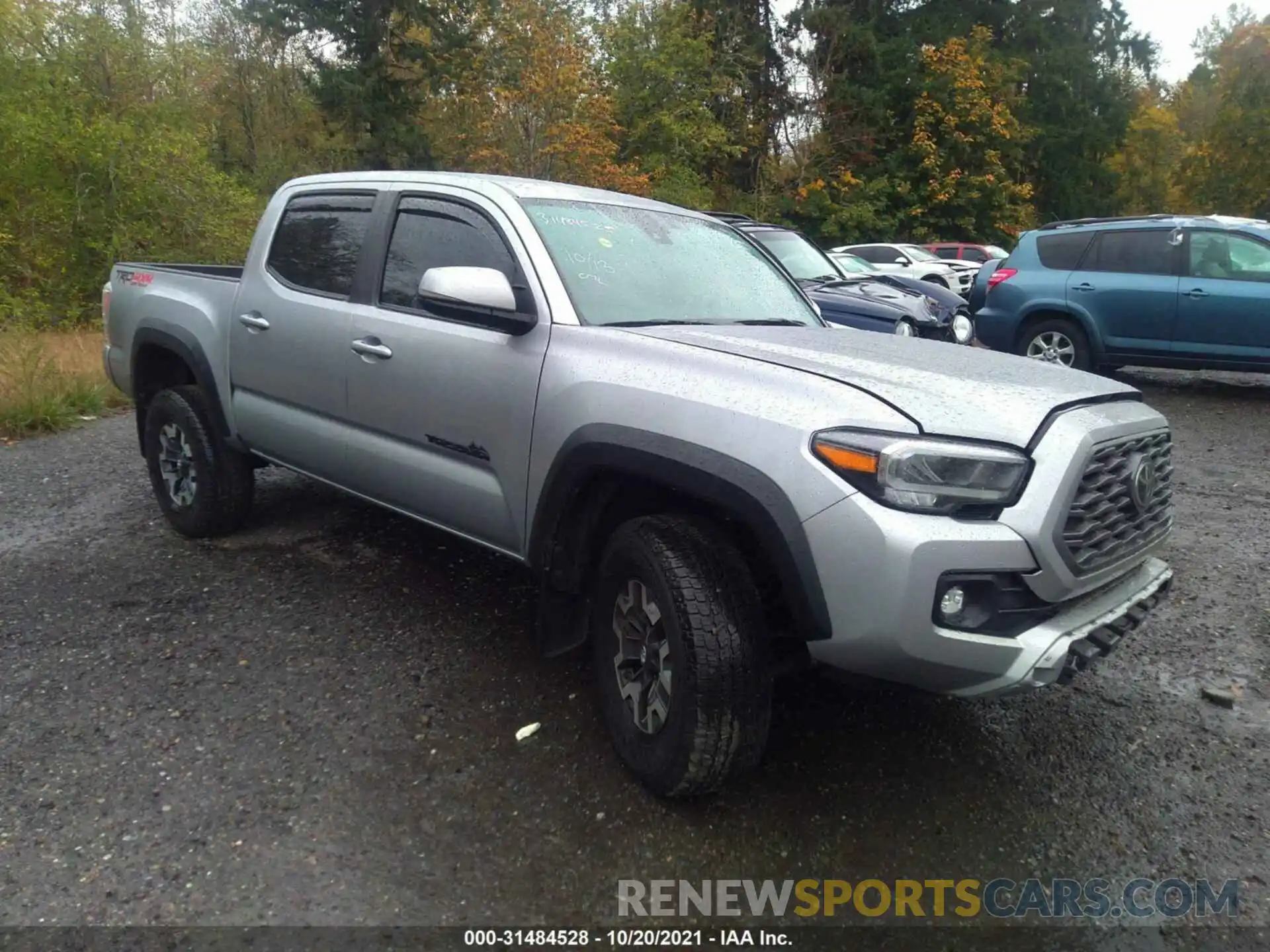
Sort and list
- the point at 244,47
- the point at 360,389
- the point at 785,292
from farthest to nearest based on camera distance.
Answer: the point at 244,47
the point at 785,292
the point at 360,389

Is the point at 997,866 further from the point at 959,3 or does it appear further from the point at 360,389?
the point at 959,3

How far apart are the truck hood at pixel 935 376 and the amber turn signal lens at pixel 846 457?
0.58 feet

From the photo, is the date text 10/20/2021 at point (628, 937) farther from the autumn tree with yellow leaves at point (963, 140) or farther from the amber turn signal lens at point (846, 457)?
the autumn tree with yellow leaves at point (963, 140)

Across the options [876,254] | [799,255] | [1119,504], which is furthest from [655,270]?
[876,254]

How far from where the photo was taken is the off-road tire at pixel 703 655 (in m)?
2.59

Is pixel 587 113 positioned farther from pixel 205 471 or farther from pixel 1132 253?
pixel 205 471

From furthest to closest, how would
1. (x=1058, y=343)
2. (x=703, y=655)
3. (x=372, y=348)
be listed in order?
(x=1058, y=343), (x=372, y=348), (x=703, y=655)

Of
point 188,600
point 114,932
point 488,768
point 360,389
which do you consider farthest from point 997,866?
point 188,600

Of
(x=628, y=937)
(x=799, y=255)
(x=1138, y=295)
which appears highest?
(x=799, y=255)

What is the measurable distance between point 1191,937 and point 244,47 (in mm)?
32047

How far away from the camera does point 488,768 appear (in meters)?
3.07

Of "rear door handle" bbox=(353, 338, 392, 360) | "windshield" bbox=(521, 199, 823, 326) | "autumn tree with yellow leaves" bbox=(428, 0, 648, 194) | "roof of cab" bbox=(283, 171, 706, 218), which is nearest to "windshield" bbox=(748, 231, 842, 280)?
"roof of cab" bbox=(283, 171, 706, 218)

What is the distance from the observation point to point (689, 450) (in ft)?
8.79

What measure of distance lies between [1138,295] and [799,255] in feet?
10.7
